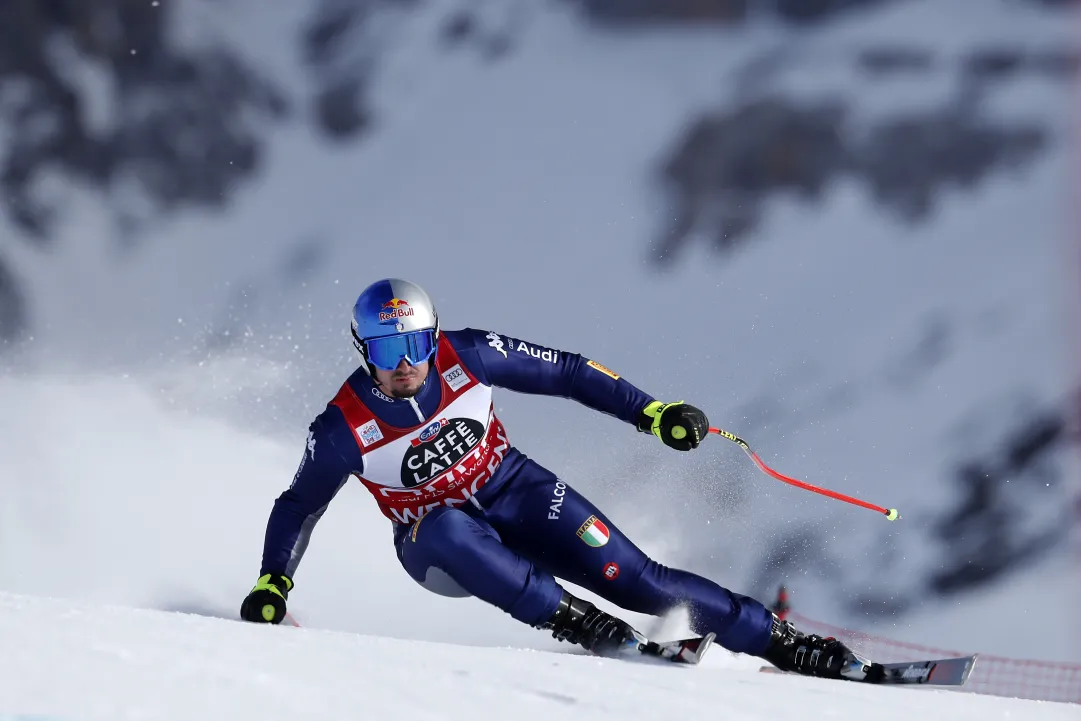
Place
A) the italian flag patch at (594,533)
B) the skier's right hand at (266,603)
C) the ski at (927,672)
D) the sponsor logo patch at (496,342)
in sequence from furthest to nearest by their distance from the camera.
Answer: the sponsor logo patch at (496,342), the italian flag patch at (594,533), the skier's right hand at (266,603), the ski at (927,672)

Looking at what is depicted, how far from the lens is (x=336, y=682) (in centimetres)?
199

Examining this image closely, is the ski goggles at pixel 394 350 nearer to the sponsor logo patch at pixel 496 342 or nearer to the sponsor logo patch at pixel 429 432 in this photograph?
the sponsor logo patch at pixel 429 432

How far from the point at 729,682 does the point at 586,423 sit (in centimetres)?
499

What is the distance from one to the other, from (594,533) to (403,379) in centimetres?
92

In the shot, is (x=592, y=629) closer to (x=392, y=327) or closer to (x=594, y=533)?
(x=594, y=533)

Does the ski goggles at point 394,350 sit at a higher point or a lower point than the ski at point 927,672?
higher

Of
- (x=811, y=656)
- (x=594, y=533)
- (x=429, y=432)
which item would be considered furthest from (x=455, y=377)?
(x=811, y=656)

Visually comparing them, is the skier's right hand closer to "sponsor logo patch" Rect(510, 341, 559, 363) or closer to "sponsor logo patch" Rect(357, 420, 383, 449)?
"sponsor logo patch" Rect(357, 420, 383, 449)

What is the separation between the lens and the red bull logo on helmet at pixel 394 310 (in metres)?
3.62

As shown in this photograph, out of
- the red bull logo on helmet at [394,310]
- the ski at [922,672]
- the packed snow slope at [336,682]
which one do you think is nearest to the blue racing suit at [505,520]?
the red bull logo on helmet at [394,310]

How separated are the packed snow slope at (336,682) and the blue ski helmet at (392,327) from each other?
1192 millimetres

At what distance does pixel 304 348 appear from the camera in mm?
8398

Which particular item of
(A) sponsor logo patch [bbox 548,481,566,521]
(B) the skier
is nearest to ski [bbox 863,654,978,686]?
(B) the skier

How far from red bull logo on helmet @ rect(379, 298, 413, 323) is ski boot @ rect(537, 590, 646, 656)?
1153mm
